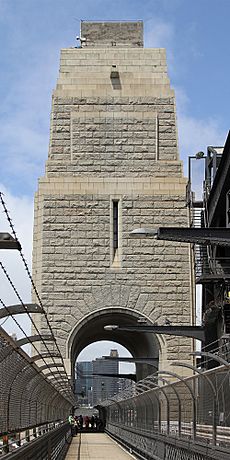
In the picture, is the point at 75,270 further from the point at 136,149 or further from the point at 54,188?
the point at 136,149

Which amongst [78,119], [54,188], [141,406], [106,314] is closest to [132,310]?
[106,314]

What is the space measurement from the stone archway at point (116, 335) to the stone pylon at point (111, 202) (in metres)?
0.10

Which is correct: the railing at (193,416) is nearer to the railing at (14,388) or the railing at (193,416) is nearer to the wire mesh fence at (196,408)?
the wire mesh fence at (196,408)

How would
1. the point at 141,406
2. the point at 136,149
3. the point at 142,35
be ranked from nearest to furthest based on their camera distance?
the point at 141,406 → the point at 136,149 → the point at 142,35

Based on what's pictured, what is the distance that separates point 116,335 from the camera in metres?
54.0

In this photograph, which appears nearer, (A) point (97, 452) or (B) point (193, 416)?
(B) point (193, 416)

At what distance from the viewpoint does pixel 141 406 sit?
1097 inches

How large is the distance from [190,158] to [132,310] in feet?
27.4

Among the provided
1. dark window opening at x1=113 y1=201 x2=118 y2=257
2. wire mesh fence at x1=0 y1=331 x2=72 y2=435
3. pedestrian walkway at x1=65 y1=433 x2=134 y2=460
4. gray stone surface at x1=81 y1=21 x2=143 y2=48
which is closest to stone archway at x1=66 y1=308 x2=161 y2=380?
dark window opening at x1=113 y1=201 x2=118 y2=257

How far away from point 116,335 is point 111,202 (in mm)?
14935

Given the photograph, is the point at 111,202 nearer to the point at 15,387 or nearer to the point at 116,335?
the point at 116,335

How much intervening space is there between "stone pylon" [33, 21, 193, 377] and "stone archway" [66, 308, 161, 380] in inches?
3.9

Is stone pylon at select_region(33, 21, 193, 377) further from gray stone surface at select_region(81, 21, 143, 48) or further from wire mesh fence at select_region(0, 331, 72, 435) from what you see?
wire mesh fence at select_region(0, 331, 72, 435)

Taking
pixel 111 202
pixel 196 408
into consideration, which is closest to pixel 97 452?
pixel 111 202
